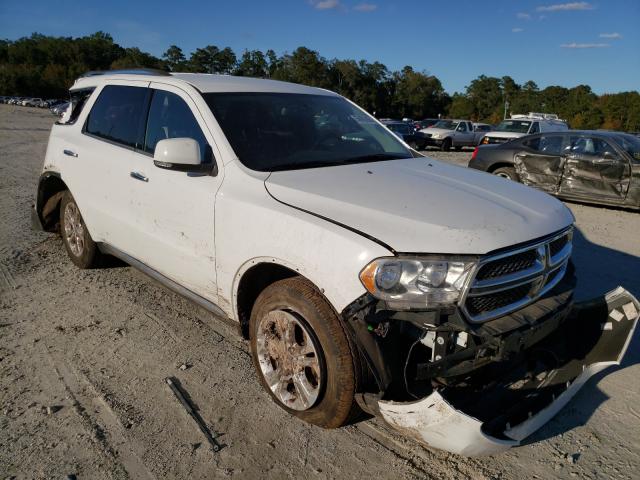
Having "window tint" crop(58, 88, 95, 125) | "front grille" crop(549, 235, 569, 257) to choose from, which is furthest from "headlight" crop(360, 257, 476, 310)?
"window tint" crop(58, 88, 95, 125)

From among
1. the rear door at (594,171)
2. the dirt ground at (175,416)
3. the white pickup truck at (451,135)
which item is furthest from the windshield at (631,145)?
the white pickup truck at (451,135)

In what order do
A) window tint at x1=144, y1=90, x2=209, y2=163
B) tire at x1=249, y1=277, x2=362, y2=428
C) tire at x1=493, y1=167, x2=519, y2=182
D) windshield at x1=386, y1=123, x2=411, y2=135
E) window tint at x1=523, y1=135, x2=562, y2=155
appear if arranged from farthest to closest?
windshield at x1=386, y1=123, x2=411, y2=135 < tire at x1=493, y1=167, x2=519, y2=182 < window tint at x1=523, y1=135, x2=562, y2=155 < window tint at x1=144, y1=90, x2=209, y2=163 < tire at x1=249, y1=277, x2=362, y2=428

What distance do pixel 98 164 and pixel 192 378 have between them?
85.0 inches

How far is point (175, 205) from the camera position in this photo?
3400mm

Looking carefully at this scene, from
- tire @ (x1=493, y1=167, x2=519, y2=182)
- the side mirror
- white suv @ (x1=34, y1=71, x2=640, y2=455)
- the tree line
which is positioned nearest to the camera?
white suv @ (x1=34, y1=71, x2=640, y2=455)

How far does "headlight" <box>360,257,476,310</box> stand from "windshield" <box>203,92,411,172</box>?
3.85 feet

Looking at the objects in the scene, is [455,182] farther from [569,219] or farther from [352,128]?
[352,128]

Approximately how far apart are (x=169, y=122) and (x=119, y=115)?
34.8 inches

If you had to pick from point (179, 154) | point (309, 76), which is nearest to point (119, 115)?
point (179, 154)

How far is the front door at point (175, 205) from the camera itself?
3215mm

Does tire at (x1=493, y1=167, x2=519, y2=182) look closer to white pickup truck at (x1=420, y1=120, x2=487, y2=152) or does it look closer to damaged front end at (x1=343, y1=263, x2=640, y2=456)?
damaged front end at (x1=343, y1=263, x2=640, y2=456)

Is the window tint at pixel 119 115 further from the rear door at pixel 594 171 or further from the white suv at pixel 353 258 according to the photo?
the rear door at pixel 594 171

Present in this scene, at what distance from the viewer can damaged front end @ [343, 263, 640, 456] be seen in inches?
87.7

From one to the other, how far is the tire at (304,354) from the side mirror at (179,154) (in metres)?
0.94
